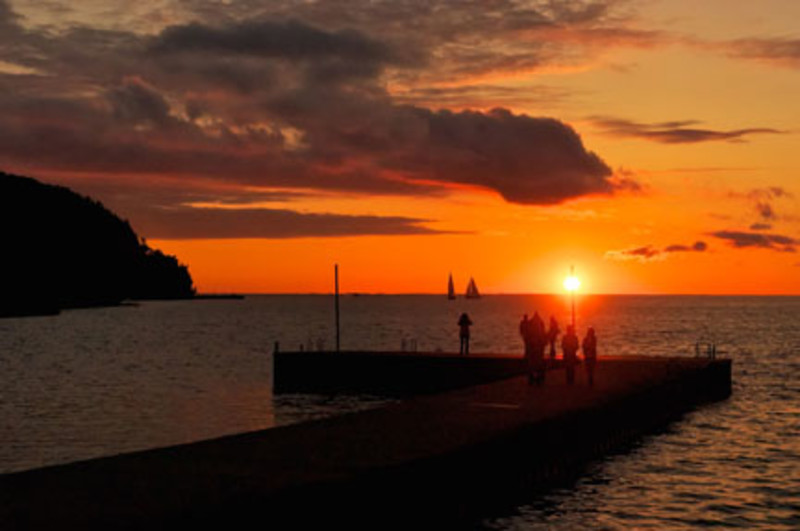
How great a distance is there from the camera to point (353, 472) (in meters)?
16.5

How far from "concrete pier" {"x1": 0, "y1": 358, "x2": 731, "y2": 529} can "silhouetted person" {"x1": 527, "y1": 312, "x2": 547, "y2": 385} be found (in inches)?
95.1

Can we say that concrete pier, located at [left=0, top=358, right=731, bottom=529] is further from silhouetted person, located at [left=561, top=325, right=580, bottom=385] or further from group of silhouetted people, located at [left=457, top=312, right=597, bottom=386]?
group of silhouetted people, located at [left=457, top=312, right=597, bottom=386]

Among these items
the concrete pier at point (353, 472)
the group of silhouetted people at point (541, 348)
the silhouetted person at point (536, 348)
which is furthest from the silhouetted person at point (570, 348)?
the concrete pier at point (353, 472)

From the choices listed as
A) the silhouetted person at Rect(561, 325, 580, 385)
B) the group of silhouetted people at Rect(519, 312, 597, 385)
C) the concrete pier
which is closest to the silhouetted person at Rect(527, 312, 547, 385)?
the group of silhouetted people at Rect(519, 312, 597, 385)

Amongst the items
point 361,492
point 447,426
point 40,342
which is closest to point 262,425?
point 447,426

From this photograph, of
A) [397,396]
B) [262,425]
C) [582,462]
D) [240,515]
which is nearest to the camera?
[240,515]

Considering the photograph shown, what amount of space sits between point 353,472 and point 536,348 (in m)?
17.4

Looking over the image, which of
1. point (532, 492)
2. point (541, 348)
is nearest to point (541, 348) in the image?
point (541, 348)

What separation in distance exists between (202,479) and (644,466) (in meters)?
16.9

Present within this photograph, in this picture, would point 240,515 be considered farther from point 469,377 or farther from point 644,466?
point 469,377

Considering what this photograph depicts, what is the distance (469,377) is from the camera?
48406 millimetres

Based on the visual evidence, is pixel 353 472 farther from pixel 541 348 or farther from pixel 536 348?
pixel 541 348

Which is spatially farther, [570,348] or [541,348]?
[541,348]

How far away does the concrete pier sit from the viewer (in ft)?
45.8
